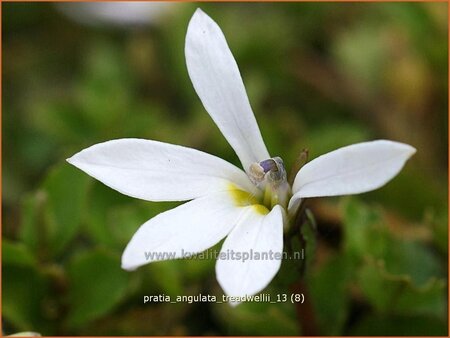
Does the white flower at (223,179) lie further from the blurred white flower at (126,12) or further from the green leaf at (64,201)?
the blurred white flower at (126,12)

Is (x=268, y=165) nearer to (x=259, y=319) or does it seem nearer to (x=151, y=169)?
(x=151, y=169)

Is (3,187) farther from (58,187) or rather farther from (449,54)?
(449,54)

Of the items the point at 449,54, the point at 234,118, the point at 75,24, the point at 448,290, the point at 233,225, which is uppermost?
the point at 75,24

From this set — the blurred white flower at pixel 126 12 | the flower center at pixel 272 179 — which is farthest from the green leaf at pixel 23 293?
the blurred white flower at pixel 126 12

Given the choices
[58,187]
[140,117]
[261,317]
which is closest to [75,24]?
[140,117]

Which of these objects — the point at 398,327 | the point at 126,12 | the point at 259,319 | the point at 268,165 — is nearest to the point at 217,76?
Answer: the point at 268,165

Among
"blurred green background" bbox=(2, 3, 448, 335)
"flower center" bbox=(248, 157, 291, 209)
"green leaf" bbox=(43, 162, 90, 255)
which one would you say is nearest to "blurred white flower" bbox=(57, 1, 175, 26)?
"blurred green background" bbox=(2, 3, 448, 335)
